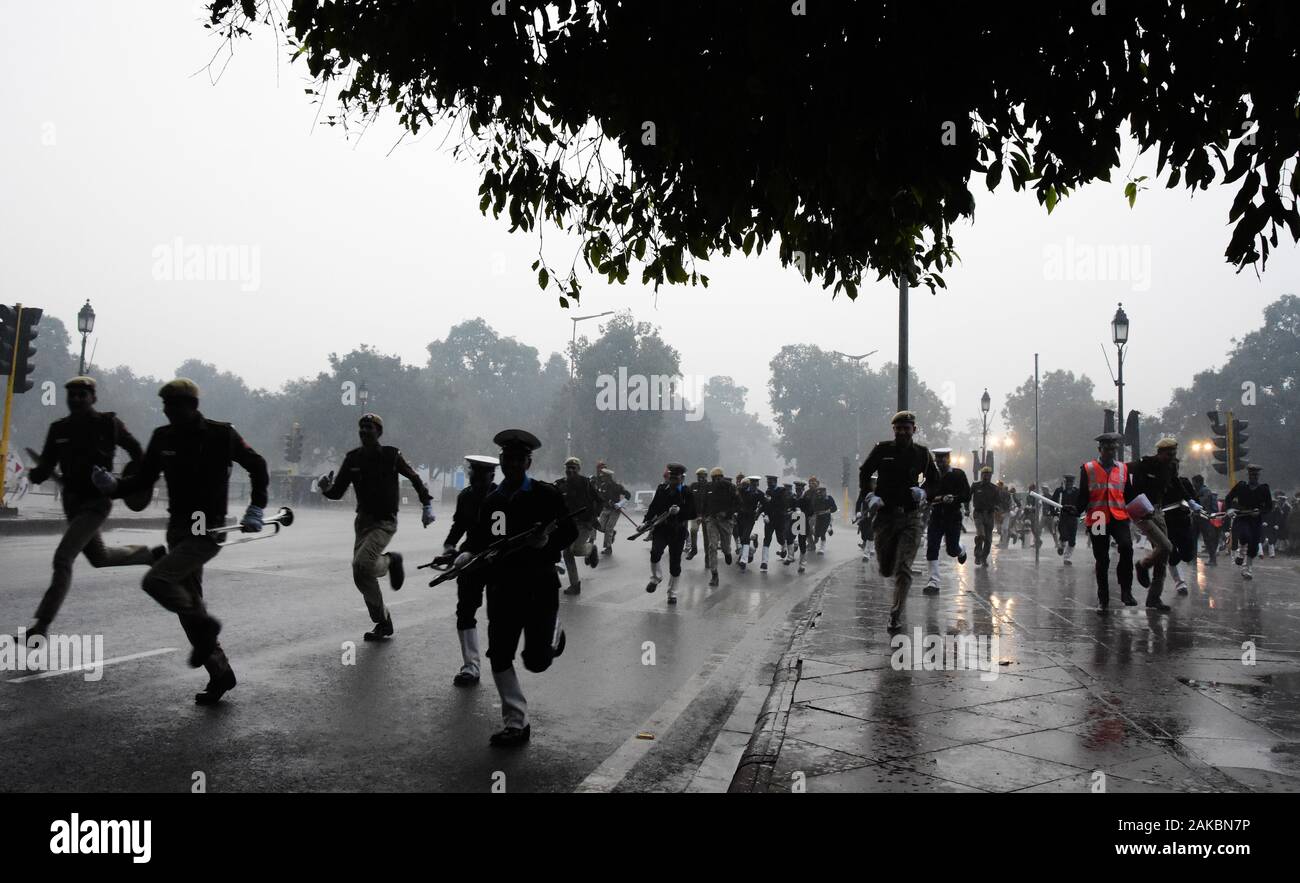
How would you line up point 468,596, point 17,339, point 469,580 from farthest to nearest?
point 17,339 < point 468,596 < point 469,580

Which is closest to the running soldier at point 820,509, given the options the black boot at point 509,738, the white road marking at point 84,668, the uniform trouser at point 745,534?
the uniform trouser at point 745,534

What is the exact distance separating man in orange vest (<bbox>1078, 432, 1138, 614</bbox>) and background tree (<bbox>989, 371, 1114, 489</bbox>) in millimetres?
58725

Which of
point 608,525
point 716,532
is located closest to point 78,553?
point 716,532

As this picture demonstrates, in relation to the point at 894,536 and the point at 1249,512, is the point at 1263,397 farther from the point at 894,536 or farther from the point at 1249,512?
the point at 894,536

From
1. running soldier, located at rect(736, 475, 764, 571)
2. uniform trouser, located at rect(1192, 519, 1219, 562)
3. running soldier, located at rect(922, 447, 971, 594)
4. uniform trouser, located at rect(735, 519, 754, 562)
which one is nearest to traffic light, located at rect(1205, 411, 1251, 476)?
uniform trouser, located at rect(1192, 519, 1219, 562)

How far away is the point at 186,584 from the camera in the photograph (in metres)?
5.66

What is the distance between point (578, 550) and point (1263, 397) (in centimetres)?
6227

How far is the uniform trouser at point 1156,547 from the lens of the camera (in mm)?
10195

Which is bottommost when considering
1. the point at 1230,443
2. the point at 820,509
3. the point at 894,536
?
the point at 820,509

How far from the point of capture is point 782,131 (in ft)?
13.2

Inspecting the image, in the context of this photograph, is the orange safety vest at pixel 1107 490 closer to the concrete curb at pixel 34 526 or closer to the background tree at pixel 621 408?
the concrete curb at pixel 34 526

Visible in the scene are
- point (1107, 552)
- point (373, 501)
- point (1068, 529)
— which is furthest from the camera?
point (1068, 529)

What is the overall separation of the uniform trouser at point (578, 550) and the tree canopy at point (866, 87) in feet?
24.7
